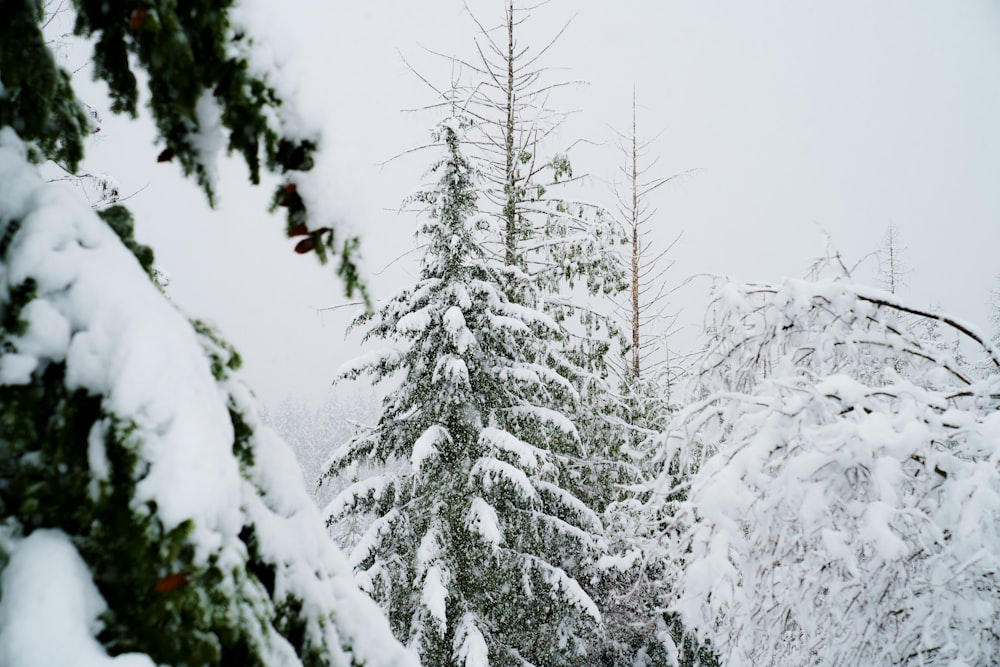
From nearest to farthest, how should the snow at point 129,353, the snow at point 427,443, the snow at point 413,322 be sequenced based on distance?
1. the snow at point 129,353
2. the snow at point 427,443
3. the snow at point 413,322

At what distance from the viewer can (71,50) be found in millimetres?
5203

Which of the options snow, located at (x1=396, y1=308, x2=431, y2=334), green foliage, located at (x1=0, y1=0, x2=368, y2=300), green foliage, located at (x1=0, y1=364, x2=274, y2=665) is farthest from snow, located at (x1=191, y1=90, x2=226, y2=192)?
snow, located at (x1=396, y1=308, x2=431, y2=334)

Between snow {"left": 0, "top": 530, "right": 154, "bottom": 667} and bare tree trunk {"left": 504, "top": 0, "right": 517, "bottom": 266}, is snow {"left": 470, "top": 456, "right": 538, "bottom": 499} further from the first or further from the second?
snow {"left": 0, "top": 530, "right": 154, "bottom": 667}

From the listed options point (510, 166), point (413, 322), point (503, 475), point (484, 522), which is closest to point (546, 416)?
point (503, 475)

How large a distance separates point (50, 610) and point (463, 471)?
23.7 feet

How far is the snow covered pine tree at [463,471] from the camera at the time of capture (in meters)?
7.67

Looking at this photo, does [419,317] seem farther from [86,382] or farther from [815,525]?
[86,382]

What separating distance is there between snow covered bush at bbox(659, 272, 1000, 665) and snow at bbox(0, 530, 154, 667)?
3109 mm

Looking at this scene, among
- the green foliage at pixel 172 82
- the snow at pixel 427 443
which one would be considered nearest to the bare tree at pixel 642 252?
the snow at pixel 427 443

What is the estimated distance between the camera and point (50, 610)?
99 centimetres

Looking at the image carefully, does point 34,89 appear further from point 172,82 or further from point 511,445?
point 511,445

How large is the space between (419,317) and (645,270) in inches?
305

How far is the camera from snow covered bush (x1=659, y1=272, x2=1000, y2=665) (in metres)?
3.09

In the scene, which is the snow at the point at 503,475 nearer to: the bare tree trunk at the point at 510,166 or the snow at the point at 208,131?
the bare tree trunk at the point at 510,166
